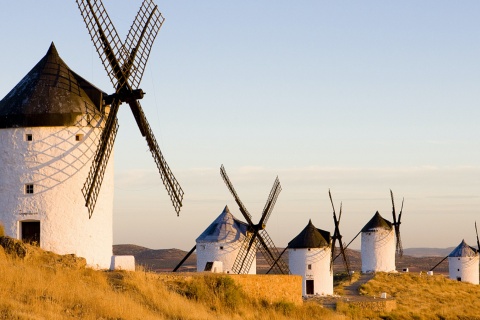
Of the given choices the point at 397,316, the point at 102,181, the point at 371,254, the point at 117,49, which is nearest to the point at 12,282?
the point at 102,181

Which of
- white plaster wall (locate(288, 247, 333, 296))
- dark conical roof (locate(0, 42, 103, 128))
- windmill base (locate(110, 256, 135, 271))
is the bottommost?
white plaster wall (locate(288, 247, 333, 296))

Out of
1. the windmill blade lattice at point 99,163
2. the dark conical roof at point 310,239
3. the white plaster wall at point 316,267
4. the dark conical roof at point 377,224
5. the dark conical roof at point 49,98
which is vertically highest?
the dark conical roof at point 49,98

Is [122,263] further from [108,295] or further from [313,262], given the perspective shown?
[313,262]

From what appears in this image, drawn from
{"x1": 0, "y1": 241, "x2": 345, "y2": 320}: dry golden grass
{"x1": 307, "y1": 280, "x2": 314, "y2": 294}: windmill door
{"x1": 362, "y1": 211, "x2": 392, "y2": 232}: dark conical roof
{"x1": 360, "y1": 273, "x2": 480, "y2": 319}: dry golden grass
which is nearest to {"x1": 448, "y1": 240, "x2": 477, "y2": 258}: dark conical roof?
{"x1": 360, "y1": 273, "x2": 480, "y2": 319}: dry golden grass

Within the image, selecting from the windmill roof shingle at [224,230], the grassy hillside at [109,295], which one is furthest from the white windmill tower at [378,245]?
the grassy hillside at [109,295]

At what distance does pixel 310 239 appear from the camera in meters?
43.8

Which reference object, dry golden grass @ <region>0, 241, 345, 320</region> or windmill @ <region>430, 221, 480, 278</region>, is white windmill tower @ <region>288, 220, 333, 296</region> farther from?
dry golden grass @ <region>0, 241, 345, 320</region>

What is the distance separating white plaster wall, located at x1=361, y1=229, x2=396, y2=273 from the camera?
178 feet

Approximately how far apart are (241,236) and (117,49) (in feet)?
50.3

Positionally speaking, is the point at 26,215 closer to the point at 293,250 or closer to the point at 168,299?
the point at 168,299

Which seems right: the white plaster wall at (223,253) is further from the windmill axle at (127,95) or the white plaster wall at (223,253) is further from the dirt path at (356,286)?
the windmill axle at (127,95)

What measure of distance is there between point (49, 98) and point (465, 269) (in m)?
41.4

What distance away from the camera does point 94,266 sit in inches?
938

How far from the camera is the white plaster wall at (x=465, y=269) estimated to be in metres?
58.6
